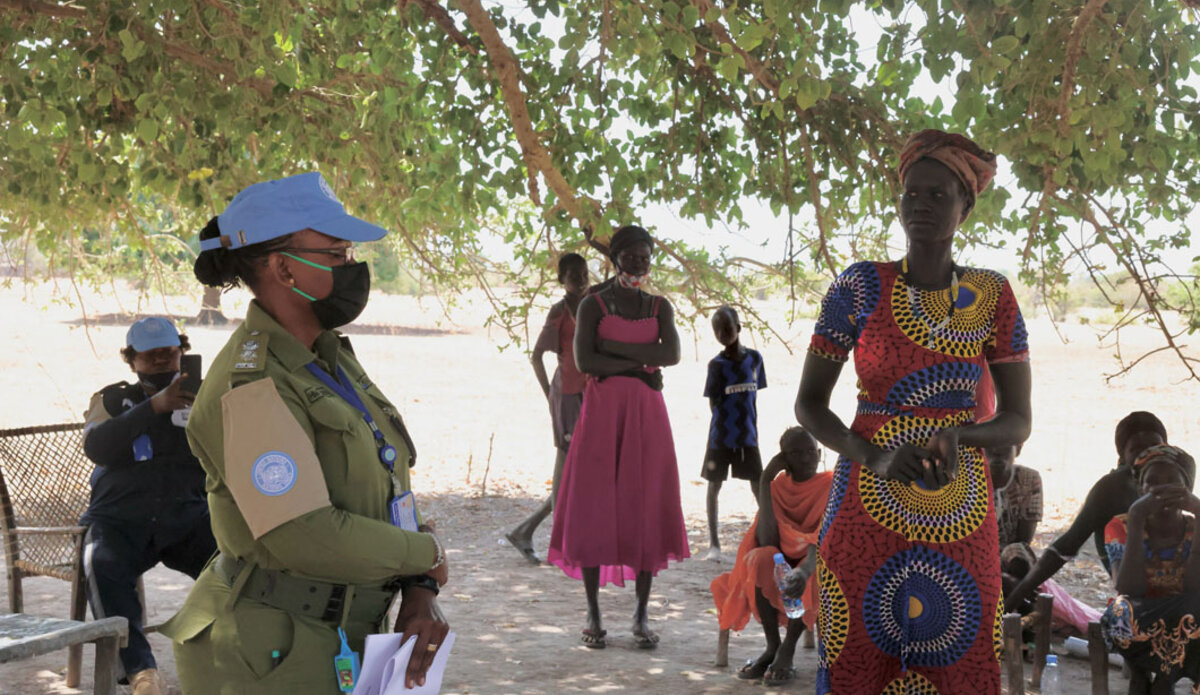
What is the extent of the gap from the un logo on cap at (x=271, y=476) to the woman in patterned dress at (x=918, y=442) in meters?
1.38

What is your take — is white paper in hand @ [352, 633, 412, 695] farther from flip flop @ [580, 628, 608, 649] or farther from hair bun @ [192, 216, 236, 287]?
flip flop @ [580, 628, 608, 649]

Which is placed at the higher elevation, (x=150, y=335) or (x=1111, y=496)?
(x=150, y=335)

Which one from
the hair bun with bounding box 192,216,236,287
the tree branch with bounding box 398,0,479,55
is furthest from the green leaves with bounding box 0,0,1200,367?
the hair bun with bounding box 192,216,236,287

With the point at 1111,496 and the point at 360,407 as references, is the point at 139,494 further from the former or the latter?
the point at 1111,496

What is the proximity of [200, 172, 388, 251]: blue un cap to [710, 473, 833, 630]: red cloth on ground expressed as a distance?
348 cm

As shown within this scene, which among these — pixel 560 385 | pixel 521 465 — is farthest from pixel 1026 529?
pixel 521 465

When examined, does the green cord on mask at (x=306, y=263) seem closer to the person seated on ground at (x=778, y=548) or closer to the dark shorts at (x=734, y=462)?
the person seated on ground at (x=778, y=548)

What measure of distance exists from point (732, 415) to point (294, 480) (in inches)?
257

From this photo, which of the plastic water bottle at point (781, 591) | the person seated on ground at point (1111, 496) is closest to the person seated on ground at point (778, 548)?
the plastic water bottle at point (781, 591)

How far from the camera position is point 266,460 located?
2078 millimetres

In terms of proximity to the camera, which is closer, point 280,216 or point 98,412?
point 280,216

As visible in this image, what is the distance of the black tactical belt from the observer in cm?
219

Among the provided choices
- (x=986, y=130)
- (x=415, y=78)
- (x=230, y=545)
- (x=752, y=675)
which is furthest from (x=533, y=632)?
(x=230, y=545)

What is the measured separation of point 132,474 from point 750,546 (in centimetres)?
273
